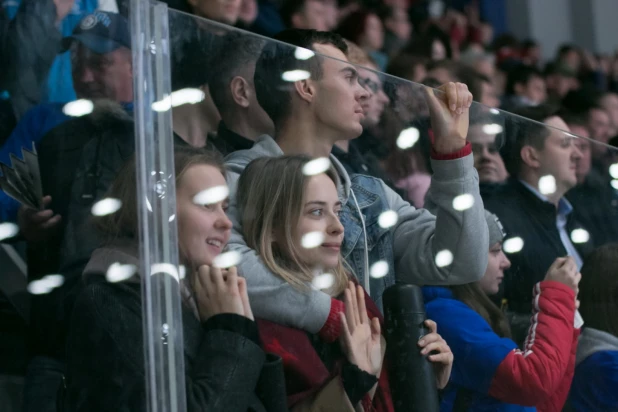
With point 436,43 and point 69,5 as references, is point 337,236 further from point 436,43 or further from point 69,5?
point 436,43

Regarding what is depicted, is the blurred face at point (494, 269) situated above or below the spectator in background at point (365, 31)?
below

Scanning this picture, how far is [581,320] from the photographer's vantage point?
65.6 inches

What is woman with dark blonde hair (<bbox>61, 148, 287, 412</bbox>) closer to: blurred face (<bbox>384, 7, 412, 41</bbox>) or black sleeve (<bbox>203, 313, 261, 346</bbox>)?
black sleeve (<bbox>203, 313, 261, 346</bbox>)

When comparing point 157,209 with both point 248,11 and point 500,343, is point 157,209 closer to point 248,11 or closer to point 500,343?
point 500,343

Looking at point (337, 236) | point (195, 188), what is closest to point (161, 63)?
point (195, 188)

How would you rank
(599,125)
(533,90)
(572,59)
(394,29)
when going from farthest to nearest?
(572,59), (533,90), (394,29), (599,125)

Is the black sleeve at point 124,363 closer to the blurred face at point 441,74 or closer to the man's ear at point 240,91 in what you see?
the man's ear at point 240,91

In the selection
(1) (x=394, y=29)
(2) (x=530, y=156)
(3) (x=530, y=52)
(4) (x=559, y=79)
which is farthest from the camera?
(3) (x=530, y=52)

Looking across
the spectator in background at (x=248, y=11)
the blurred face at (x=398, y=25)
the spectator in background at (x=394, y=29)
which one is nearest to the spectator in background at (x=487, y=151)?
the spectator in background at (x=248, y=11)

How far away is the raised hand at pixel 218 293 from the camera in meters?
1.24

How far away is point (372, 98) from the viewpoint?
149 cm

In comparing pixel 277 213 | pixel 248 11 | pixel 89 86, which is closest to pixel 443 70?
pixel 248 11

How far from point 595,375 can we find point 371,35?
2801mm

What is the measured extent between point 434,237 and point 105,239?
1.69 ft
